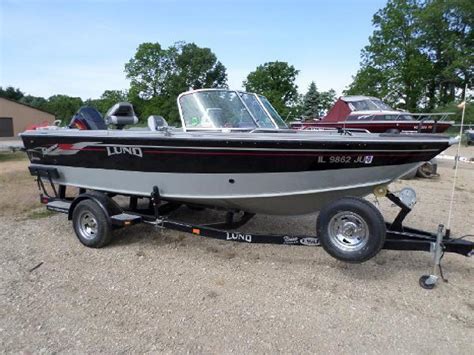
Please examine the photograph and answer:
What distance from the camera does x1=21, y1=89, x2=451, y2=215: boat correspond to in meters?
3.53

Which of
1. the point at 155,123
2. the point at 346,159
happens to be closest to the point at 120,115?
the point at 155,123

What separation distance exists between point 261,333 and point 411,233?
1889 millimetres

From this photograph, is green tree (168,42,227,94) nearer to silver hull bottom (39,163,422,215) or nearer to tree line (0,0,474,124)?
tree line (0,0,474,124)

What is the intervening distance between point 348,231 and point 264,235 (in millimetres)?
905

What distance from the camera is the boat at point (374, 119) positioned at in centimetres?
1227

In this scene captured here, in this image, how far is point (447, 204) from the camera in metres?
6.97

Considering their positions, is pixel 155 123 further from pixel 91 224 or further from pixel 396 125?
pixel 396 125

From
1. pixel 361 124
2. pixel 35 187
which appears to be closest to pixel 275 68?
pixel 361 124

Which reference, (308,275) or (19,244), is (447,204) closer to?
(308,275)

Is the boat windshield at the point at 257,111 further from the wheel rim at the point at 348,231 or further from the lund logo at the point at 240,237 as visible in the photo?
the wheel rim at the point at 348,231

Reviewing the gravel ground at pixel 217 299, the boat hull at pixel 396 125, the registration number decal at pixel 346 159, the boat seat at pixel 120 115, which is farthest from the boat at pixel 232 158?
Answer: the boat hull at pixel 396 125

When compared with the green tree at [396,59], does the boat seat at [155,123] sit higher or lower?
lower

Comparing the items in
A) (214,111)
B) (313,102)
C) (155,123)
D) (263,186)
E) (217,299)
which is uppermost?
(313,102)

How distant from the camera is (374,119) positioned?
13.1 metres
